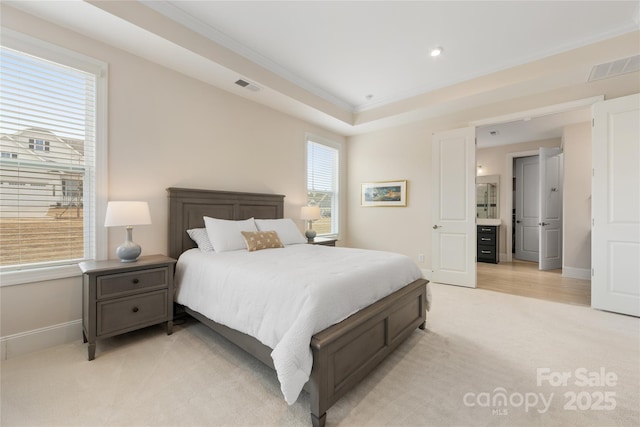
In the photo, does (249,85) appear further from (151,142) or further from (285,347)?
(285,347)

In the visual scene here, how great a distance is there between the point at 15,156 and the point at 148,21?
156cm

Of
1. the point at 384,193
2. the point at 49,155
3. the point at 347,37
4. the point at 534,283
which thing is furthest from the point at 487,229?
the point at 49,155

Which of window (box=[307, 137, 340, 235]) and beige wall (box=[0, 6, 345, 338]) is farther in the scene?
window (box=[307, 137, 340, 235])

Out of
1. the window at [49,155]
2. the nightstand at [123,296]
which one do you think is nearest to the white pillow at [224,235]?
the nightstand at [123,296]

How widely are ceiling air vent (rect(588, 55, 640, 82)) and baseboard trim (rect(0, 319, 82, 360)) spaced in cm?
580

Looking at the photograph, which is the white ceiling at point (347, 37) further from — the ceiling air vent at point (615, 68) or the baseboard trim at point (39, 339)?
the baseboard trim at point (39, 339)

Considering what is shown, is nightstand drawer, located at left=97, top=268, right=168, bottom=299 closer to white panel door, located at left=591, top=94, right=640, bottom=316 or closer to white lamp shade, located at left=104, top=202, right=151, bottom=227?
white lamp shade, located at left=104, top=202, right=151, bottom=227

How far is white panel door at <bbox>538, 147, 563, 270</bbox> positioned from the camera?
215 inches

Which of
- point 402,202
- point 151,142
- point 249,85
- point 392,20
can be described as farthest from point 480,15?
point 151,142

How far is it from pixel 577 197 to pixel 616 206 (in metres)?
2.25

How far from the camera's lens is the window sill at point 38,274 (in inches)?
83.9

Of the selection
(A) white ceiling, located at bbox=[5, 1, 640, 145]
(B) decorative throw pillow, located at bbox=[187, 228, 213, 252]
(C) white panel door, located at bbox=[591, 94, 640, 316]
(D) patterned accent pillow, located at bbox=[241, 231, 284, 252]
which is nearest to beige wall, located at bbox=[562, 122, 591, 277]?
(C) white panel door, located at bbox=[591, 94, 640, 316]

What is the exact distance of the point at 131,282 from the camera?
231 centimetres

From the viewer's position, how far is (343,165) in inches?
219
